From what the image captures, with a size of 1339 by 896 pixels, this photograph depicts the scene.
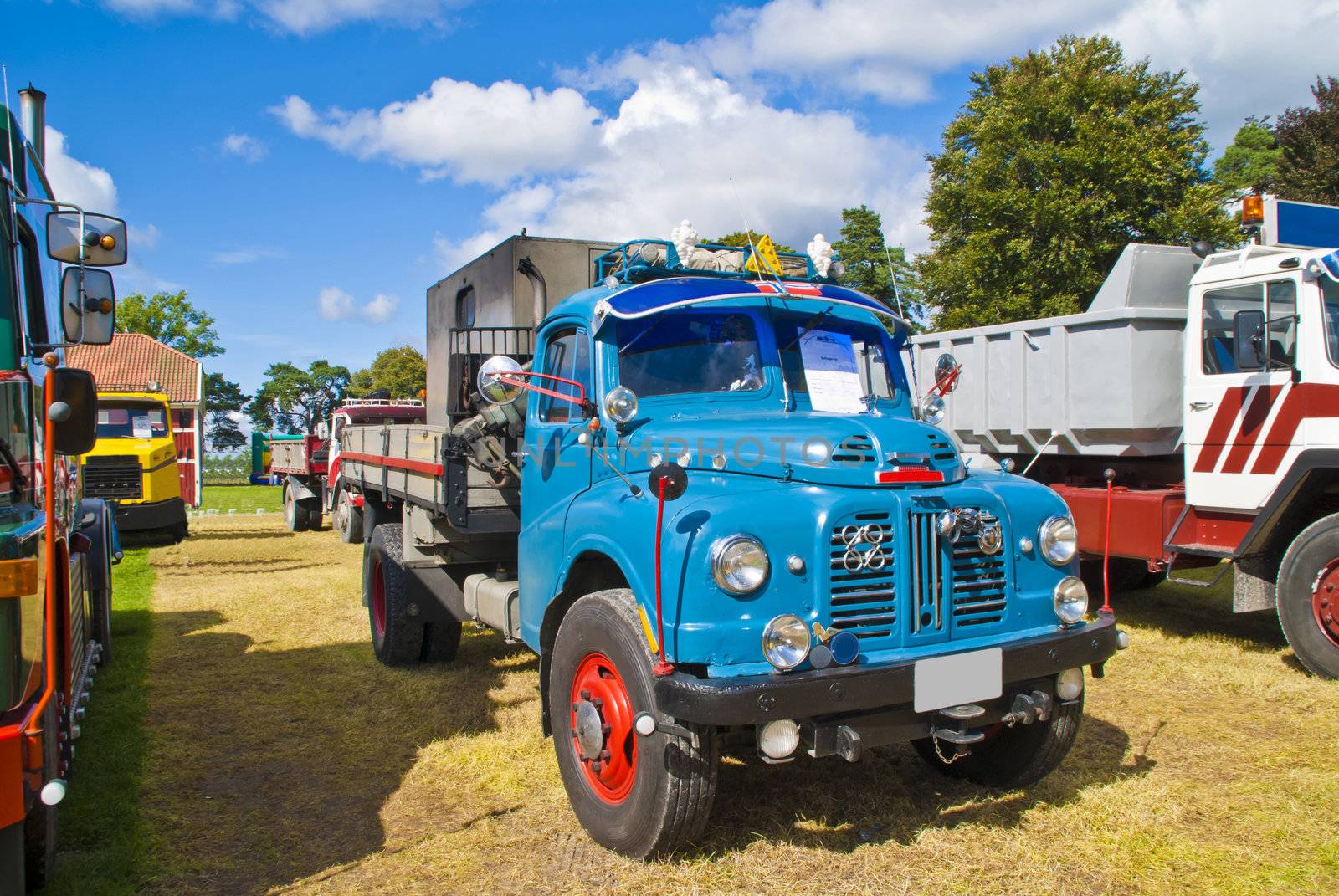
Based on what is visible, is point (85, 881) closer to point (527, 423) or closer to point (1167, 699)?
point (527, 423)

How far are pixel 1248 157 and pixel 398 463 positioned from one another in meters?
38.3

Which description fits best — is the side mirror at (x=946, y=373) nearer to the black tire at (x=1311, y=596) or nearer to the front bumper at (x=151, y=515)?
the black tire at (x=1311, y=596)

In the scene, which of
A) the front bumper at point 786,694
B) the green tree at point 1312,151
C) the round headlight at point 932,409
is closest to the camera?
the front bumper at point 786,694

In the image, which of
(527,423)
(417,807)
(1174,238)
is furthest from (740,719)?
(1174,238)

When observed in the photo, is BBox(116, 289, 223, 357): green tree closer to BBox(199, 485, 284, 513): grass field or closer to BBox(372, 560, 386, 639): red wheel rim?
BBox(199, 485, 284, 513): grass field

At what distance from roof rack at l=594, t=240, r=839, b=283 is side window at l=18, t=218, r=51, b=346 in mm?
2473

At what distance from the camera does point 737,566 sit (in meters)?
3.32

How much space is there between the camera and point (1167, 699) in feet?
19.8

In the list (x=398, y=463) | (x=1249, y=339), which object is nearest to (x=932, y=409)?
(x=1249, y=339)

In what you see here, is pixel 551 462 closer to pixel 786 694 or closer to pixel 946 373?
pixel 786 694

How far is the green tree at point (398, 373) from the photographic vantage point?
6269cm

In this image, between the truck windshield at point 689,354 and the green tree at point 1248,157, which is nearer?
the truck windshield at point 689,354

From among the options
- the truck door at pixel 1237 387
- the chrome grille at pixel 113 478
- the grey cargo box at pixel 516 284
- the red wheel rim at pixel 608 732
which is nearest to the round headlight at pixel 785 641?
the red wheel rim at pixel 608 732

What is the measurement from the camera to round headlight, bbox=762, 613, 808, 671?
3279mm
